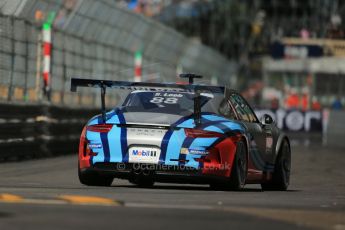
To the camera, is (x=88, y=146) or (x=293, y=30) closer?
(x=88, y=146)

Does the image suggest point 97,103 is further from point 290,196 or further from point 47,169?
point 290,196

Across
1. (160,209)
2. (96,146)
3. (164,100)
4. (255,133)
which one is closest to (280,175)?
(255,133)

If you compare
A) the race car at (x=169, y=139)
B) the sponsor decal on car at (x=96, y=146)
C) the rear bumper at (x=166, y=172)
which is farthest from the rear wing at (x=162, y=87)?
the rear bumper at (x=166, y=172)

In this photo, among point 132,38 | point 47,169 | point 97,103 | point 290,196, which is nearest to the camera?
point 290,196

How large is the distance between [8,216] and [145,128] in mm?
4102

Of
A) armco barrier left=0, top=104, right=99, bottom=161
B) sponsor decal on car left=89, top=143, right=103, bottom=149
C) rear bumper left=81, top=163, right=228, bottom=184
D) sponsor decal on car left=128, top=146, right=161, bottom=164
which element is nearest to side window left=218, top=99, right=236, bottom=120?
rear bumper left=81, top=163, right=228, bottom=184

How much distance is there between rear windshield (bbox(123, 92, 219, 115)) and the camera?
12.5 meters

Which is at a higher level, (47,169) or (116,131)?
(116,131)

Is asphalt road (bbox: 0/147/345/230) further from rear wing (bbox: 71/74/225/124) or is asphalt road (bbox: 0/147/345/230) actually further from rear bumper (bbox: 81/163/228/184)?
rear wing (bbox: 71/74/225/124)

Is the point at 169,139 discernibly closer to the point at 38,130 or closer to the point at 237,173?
the point at 237,173

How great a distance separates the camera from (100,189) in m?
11.8

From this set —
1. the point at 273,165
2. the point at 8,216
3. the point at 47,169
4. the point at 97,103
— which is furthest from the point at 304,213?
the point at 97,103

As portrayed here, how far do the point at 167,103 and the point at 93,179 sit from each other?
116 centimetres

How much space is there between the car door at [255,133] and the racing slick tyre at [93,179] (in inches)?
64.4
